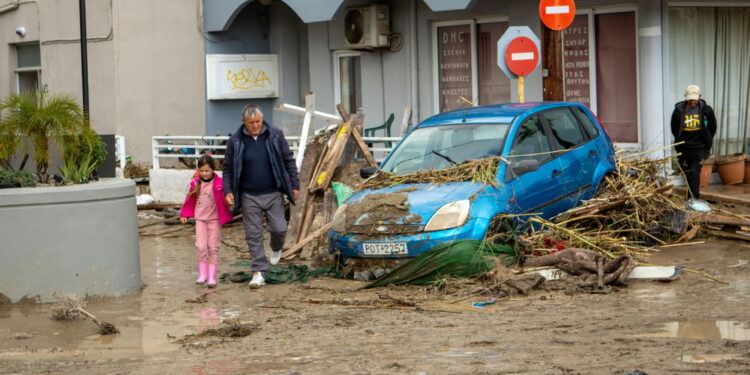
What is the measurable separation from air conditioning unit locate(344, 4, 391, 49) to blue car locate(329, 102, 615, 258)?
6791 millimetres

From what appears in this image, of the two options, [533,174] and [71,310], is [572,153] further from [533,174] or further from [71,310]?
[71,310]

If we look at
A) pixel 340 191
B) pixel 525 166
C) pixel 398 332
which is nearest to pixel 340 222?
pixel 525 166

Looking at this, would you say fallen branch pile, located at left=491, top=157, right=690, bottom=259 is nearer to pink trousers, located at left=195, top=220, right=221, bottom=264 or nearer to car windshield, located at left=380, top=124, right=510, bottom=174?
car windshield, located at left=380, top=124, right=510, bottom=174

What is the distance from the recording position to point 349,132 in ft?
45.8

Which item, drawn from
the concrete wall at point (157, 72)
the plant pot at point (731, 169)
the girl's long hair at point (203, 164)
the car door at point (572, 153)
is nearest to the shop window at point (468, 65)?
the plant pot at point (731, 169)

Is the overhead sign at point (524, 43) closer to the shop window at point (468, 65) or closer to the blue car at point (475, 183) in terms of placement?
the blue car at point (475, 183)

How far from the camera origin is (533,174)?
1112cm

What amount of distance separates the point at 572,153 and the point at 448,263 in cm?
264

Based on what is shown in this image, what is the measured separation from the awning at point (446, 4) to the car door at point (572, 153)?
16.1ft

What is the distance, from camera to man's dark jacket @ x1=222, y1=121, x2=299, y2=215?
10.8 meters

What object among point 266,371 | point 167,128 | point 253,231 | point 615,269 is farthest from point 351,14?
point 266,371

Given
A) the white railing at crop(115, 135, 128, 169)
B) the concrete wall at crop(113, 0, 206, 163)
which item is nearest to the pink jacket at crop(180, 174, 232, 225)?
the white railing at crop(115, 135, 128, 169)

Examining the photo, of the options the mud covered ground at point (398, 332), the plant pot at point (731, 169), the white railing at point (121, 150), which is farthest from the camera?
the white railing at point (121, 150)

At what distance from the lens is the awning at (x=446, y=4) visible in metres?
16.8
